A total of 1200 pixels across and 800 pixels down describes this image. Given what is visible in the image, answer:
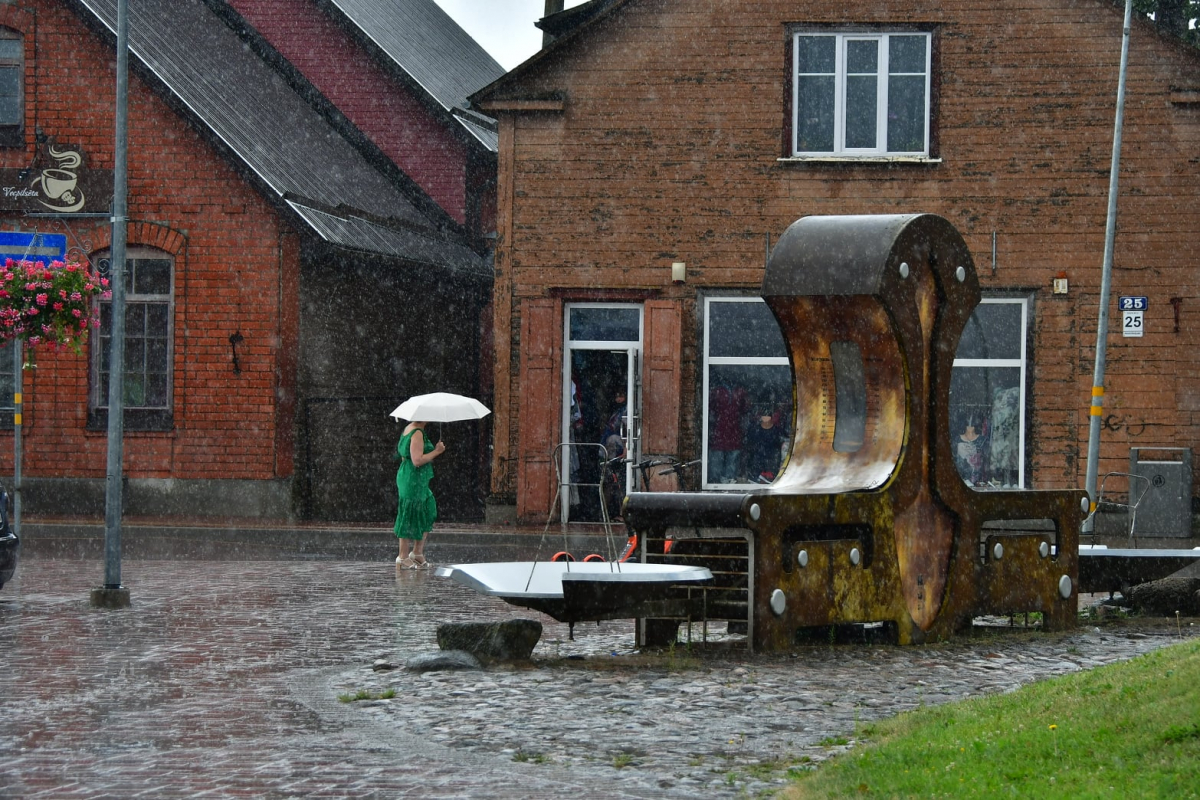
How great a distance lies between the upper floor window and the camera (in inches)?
942

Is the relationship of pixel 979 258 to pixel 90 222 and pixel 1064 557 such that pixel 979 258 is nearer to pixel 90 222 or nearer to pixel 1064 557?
pixel 1064 557

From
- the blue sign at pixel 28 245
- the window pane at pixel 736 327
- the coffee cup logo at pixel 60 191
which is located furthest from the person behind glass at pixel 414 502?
the coffee cup logo at pixel 60 191

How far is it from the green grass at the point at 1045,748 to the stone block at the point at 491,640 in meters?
2.91

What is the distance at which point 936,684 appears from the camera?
8.96 meters

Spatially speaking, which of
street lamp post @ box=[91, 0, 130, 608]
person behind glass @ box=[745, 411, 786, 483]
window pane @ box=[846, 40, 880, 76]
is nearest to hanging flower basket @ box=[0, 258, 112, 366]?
street lamp post @ box=[91, 0, 130, 608]

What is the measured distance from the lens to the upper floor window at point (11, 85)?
78.5 ft

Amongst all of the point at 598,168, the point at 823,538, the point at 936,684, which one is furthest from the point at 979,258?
the point at 936,684

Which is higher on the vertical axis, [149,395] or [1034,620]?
[149,395]

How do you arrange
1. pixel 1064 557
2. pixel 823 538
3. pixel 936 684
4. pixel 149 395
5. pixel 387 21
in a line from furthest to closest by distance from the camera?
pixel 387 21 → pixel 149 395 → pixel 1064 557 → pixel 823 538 → pixel 936 684

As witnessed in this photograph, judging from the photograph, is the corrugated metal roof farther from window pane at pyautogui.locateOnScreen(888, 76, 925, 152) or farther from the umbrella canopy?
window pane at pyautogui.locateOnScreen(888, 76, 925, 152)

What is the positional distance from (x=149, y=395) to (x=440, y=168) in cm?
823

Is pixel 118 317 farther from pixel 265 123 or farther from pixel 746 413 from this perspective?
pixel 265 123

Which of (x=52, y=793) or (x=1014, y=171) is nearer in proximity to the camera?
(x=52, y=793)

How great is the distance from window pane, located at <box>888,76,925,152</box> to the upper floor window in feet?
39.9
